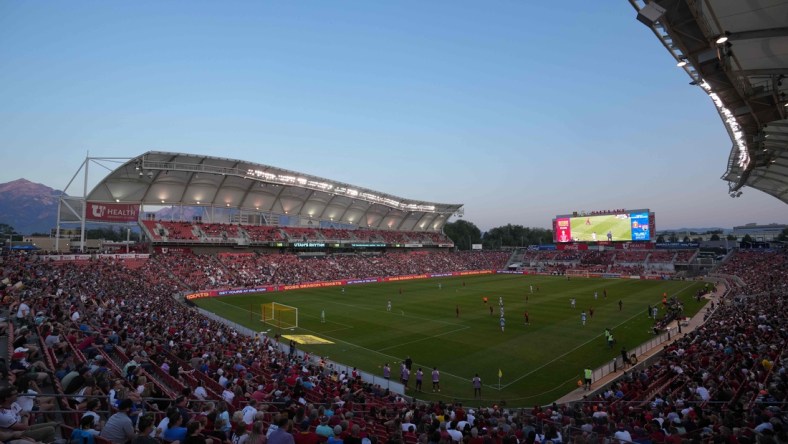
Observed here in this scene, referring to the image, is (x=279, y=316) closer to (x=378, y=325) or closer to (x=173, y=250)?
(x=378, y=325)

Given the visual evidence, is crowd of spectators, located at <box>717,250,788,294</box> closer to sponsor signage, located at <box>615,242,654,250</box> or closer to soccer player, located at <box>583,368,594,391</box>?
sponsor signage, located at <box>615,242,654,250</box>

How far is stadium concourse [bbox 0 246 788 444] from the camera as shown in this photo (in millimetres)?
6828

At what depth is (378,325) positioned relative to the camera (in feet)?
105

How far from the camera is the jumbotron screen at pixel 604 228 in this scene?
229ft

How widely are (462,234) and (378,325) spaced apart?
12476cm

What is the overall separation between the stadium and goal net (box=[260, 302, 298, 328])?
25.7 inches

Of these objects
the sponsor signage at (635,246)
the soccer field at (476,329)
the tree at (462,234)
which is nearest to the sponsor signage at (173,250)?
the soccer field at (476,329)

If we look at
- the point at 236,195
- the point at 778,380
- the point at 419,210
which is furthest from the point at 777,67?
the point at 419,210

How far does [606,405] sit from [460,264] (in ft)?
235

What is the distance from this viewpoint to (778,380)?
35.8 feet

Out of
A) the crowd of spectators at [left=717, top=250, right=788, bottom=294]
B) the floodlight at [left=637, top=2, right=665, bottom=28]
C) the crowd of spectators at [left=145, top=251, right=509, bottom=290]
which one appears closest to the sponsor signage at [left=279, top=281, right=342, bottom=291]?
the crowd of spectators at [left=145, top=251, right=509, bottom=290]

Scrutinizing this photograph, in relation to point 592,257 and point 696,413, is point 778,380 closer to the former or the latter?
point 696,413

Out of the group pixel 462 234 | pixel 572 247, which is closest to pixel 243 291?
pixel 572 247

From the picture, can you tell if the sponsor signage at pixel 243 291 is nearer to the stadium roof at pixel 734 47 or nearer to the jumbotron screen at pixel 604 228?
the stadium roof at pixel 734 47
